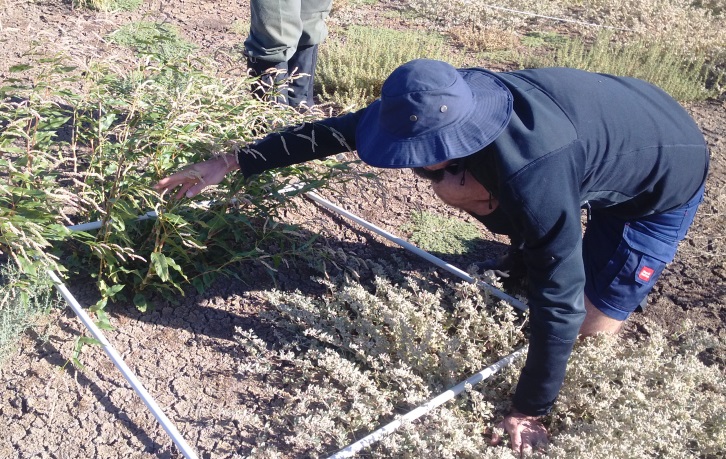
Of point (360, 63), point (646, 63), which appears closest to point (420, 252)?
point (360, 63)

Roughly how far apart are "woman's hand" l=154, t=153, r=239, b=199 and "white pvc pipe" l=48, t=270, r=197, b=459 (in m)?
0.49

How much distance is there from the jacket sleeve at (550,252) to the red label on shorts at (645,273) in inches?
27.2

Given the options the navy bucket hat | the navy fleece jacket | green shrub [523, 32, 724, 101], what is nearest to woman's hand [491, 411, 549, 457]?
the navy fleece jacket

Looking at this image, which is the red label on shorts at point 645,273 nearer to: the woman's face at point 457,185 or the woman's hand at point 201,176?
the woman's face at point 457,185

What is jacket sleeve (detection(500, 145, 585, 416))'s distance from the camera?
1941 mm

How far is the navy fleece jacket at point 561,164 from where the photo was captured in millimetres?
1959

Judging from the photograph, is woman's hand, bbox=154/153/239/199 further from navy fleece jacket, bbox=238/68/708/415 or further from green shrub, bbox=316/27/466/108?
green shrub, bbox=316/27/466/108

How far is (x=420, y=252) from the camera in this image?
10.6 feet

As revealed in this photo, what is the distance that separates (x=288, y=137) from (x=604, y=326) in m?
1.40

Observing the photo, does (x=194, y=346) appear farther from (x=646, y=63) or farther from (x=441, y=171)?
(x=646, y=63)

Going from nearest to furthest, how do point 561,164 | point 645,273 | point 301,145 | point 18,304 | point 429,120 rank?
1. point 429,120
2. point 561,164
3. point 301,145
4. point 18,304
5. point 645,273

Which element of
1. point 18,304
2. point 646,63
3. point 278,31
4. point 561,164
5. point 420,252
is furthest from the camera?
point 646,63

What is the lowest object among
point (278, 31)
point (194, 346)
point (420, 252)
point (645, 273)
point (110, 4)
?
point (194, 346)

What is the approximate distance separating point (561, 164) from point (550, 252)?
0.81ft
